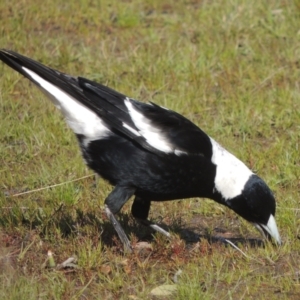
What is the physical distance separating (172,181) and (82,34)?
3.72m

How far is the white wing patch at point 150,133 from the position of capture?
507 centimetres

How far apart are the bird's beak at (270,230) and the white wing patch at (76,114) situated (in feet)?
3.69

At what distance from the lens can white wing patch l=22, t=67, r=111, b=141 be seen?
16.8 feet

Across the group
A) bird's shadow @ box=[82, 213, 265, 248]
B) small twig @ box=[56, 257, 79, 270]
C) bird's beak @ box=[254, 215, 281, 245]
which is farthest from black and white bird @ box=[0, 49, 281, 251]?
small twig @ box=[56, 257, 79, 270]

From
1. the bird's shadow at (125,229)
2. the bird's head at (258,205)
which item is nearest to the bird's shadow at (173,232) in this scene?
the bird's shadow at (125,229)

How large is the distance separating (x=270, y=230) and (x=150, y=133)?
3.12ft

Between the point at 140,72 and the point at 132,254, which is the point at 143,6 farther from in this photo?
the point at 132,254

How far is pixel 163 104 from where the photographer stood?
23.9ft

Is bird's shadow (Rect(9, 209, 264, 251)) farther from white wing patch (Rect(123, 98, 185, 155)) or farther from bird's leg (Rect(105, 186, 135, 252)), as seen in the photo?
white wing patch (Rect(123, 98, 185, 155))

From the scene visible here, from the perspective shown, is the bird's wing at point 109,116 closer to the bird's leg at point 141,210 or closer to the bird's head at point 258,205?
the bird's head at point 258,205

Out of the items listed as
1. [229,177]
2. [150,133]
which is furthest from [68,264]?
[229,177]

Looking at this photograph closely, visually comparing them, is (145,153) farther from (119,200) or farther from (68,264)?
(68,264)

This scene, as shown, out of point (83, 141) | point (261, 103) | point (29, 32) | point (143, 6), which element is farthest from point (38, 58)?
point (83, 141)

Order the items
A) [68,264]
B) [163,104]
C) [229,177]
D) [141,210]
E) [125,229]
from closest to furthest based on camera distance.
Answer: [68,264], [229,177], [141,210], [125,229], [163,104]
